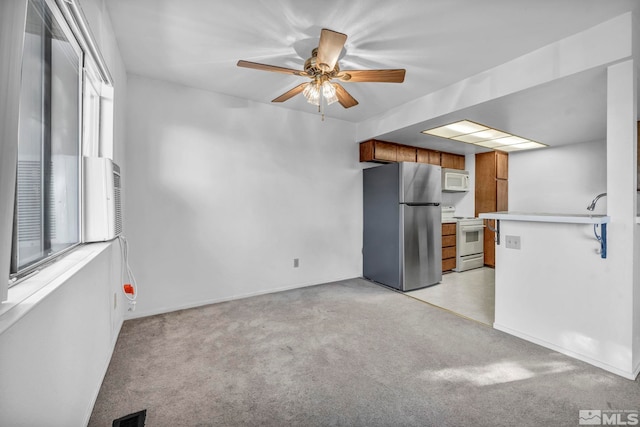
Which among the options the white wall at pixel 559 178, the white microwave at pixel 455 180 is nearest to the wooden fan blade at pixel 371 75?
the white microwave at pixel 455 180

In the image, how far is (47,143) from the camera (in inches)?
51.9

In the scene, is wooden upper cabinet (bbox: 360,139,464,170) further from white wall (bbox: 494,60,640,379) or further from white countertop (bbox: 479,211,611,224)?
white wall (bbox: 494,60,640,379)

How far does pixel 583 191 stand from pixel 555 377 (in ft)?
12.2

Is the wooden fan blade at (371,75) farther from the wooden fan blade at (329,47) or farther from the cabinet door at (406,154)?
the cabinet door at (406,154)

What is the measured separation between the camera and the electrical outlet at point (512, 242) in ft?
8.00

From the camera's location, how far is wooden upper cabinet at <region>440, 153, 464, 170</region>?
4957 mm

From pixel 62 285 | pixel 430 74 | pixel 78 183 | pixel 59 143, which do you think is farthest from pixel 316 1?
pixel 62 285

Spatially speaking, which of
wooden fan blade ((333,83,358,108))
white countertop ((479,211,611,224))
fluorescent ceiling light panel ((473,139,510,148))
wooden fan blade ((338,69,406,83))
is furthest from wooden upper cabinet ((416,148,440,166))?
wooden fan blade ((338,69,406,83))

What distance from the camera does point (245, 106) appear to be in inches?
131

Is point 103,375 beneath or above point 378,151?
beneath

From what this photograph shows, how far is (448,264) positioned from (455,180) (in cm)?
152

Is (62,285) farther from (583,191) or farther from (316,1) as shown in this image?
(583,191)
